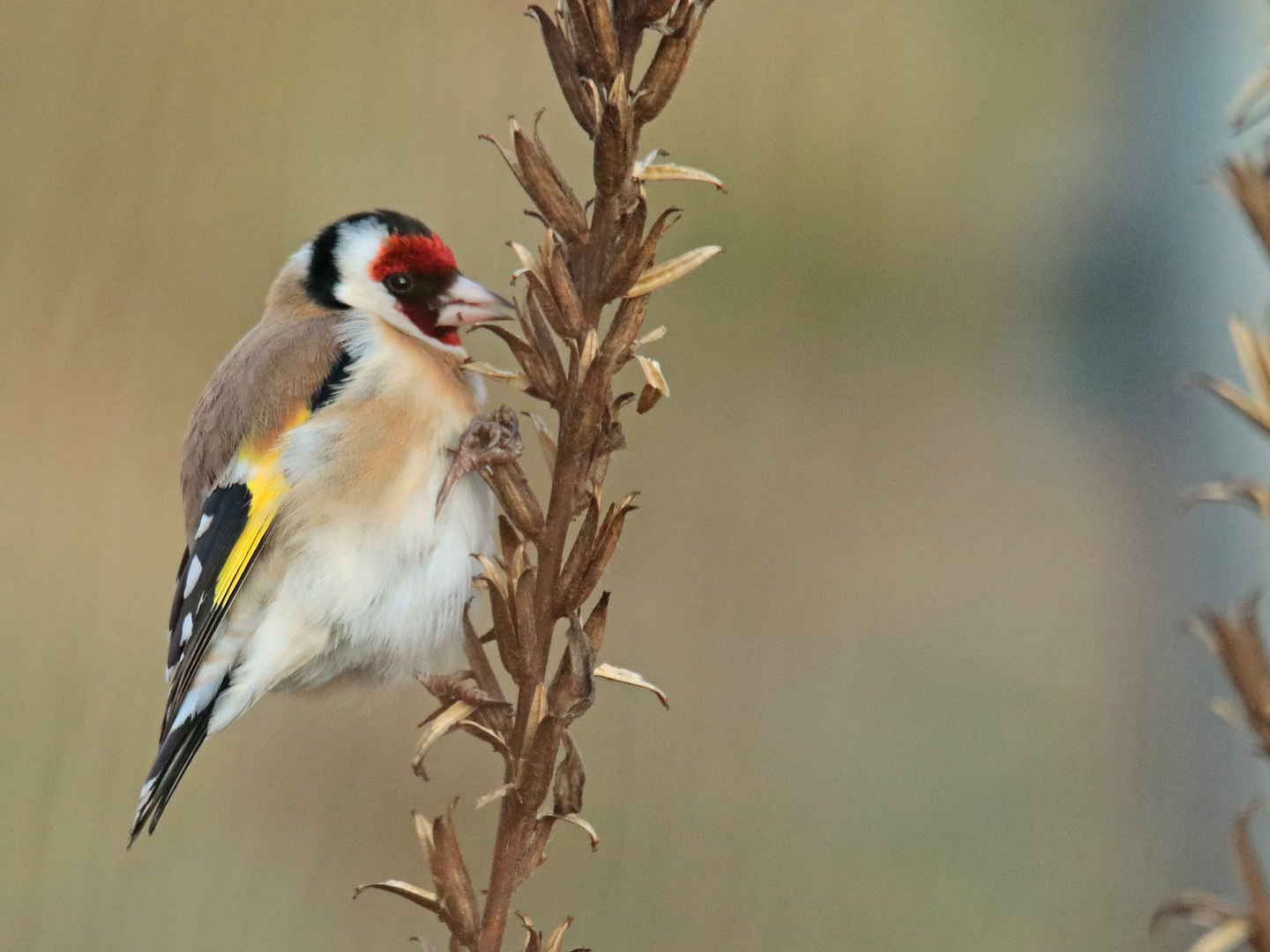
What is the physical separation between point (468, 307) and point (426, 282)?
6cm

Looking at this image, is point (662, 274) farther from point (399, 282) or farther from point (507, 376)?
point (399, 282)

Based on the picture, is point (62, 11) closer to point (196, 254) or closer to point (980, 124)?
point (196, 254)

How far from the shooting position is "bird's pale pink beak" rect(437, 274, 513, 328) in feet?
2.64

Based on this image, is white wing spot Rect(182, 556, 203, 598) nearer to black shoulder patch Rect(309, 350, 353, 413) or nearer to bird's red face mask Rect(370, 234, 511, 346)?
black shoulder patch Rect(309, 350, 353, 413)

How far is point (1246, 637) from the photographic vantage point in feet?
0.74

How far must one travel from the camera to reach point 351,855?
1.11m

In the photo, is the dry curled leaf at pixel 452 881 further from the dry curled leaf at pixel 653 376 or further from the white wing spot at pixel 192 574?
the white wing spot at pixel 192 574

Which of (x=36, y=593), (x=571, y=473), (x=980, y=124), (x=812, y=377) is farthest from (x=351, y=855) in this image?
(x=980, y=124)

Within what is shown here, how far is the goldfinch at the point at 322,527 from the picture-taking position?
0.74m

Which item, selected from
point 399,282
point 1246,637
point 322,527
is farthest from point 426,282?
point 1246,637

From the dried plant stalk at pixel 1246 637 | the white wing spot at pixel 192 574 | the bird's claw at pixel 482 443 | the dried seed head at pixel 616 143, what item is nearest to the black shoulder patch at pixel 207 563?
the white wing spot at pixel 192 574

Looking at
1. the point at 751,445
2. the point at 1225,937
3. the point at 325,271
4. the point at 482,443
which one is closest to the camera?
the point at 1225,937

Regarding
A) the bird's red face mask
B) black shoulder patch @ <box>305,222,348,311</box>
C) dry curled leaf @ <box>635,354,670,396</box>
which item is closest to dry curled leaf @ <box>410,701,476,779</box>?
dry curled leaf @ <box>635,354,670,396</box>

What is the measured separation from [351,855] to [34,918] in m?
0.29
